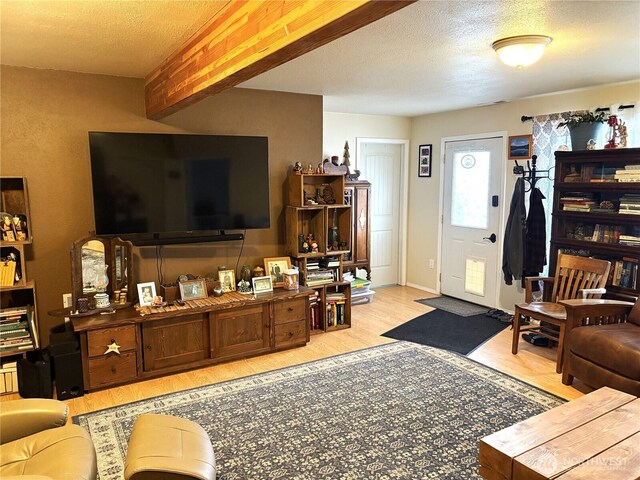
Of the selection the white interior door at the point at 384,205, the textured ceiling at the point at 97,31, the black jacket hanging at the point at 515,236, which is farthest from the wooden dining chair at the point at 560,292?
the textured ceiling at the point at 97,31

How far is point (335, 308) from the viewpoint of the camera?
15.8ft

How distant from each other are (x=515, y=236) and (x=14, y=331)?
460 cm

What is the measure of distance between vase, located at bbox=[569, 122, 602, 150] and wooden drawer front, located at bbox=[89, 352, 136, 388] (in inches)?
163

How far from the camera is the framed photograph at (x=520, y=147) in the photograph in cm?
494

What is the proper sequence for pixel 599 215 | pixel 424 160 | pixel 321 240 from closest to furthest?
1. pixel 599 215
2. pixel 321 240
3. pixel 424 160

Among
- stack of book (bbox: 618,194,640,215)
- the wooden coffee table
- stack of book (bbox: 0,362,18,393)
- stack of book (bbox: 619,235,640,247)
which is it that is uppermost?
stack of book (bbox: 618,194,640,215)

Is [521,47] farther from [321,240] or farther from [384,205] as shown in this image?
[384,205]

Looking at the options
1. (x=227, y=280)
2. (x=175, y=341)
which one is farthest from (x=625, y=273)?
(x=175, y=341)

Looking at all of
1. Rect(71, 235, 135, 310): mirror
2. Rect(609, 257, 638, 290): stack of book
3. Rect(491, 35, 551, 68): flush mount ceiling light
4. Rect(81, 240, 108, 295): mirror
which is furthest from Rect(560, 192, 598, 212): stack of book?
Rect(81, 240, 108, 295): mirror

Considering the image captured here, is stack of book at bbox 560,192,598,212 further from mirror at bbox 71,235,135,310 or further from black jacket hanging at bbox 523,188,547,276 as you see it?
mirror at bbox 71,235,135,310

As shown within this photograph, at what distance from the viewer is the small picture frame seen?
3.74 m

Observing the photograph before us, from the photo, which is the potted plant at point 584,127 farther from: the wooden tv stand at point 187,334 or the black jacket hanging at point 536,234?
the wooden tv stand at point 187,334

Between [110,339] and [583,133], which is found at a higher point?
[583,133]

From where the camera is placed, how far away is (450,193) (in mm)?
5973
